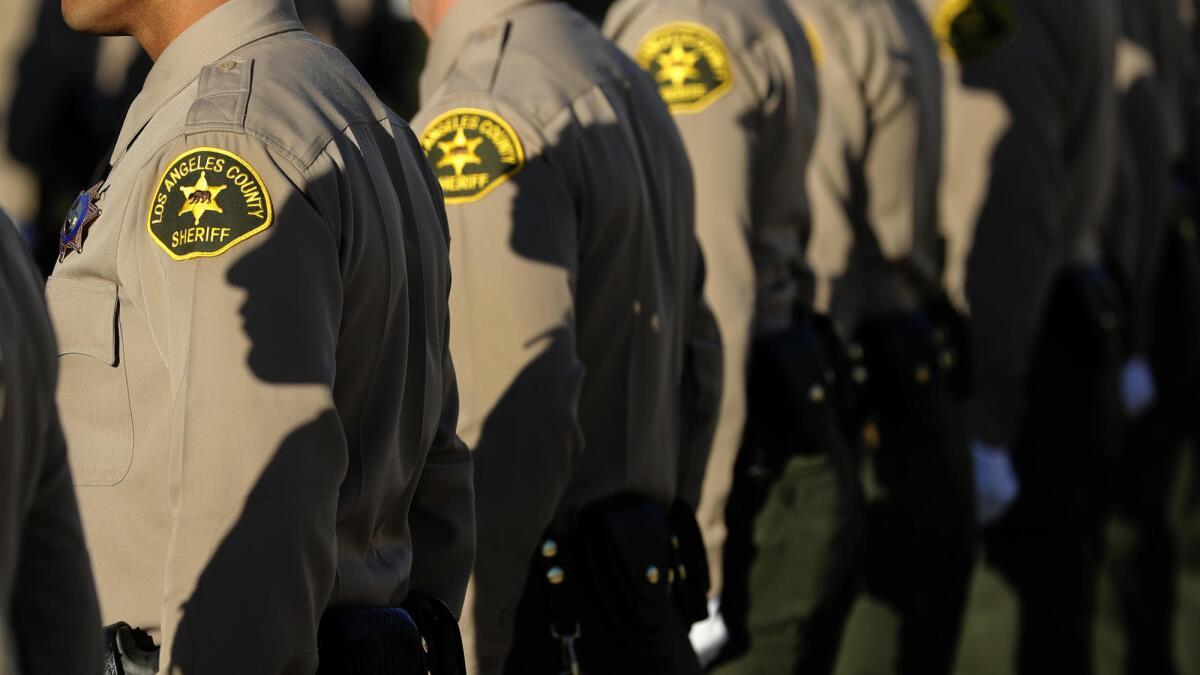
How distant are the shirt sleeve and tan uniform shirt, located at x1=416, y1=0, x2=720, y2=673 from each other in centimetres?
76

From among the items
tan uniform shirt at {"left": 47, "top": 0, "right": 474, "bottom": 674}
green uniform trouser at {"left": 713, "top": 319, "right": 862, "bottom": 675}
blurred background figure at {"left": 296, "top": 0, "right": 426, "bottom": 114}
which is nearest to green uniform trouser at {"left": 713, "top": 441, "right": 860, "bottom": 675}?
green uniform trouser at {"left": 713, "top": 319, "right": 862, "bottom": 675}

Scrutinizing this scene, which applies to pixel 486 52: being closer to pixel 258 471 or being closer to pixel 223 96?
pixel 223 96

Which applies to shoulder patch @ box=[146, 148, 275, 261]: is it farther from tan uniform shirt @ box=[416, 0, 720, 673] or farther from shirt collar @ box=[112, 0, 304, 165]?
tan uniform shirt @ box=[416, 0, 720, 673]

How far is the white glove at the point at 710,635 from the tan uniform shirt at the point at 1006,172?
4.82 ft

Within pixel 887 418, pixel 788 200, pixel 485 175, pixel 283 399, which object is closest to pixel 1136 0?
pixel 887 418

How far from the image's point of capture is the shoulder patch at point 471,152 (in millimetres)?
2432

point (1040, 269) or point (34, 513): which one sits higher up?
point (34, 513)

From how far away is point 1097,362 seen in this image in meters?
4.69

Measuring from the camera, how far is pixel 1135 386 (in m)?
5.26

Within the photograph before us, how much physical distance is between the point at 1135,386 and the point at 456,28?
318cm

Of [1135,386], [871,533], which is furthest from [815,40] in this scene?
[1135,386]

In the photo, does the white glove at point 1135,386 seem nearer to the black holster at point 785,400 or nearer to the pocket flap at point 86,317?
the black holster at point 785,400

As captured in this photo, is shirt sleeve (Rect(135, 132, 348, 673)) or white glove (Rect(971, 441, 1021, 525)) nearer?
shirt sleeve (Rect(135, 132, 348, 673))

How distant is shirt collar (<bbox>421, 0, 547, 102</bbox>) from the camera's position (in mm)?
2574
